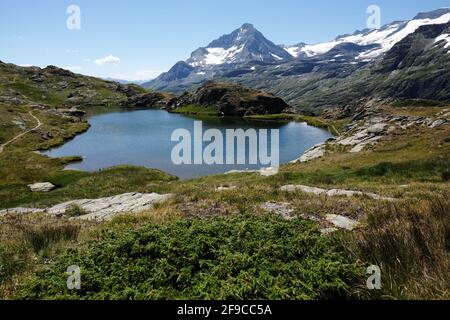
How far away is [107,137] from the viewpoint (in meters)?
114

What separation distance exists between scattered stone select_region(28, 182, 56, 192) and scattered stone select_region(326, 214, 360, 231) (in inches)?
1789

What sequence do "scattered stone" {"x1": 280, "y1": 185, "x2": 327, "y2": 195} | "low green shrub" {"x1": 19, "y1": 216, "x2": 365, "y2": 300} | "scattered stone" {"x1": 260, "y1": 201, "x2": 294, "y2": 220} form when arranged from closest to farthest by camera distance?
"low green shrub" {"x1": 19, "y1": 216, "x2": 365, "y2": 300} → "scattered stone" {"x1": 260, "y1": 201, "x2": 294, "y2": 220} → "scattered stone" {"x1": 280, "y1": 185, "x2": 327, "y2": 195}

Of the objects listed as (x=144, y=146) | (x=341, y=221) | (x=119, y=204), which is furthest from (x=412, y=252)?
(x=144, y=146)

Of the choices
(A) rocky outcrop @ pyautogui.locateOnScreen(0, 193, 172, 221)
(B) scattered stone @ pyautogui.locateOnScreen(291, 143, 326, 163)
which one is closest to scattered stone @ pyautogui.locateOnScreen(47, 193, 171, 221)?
(A) rocky outcrop @ pyautogui.locateOnScreen(0, 193, 172, 221)

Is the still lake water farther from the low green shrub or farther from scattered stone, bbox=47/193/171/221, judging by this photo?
the low green shrub

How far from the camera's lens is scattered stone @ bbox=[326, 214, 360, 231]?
12.8 m

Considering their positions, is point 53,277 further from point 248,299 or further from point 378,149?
point 378,149

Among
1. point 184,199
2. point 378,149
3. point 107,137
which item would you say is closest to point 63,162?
point 107,137

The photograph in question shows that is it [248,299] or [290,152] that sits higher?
[248,299]

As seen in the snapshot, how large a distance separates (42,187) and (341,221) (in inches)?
1877

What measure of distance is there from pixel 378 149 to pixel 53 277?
2149 inches

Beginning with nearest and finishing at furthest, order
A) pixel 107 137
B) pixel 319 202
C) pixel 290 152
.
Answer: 1. pixel 319 202
2. pixel 290 152
3. pixel 107 137

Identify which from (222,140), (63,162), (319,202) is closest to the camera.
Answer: (319,202)

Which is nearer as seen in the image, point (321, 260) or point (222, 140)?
point (321, 260)
